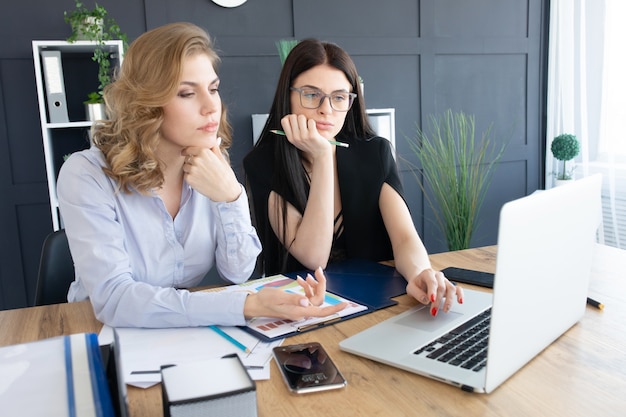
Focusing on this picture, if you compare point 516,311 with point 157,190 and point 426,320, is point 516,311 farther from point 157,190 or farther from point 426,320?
point 157,190

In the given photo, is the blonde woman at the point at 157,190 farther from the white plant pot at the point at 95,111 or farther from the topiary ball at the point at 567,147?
the topiary ball at the point at 567,147

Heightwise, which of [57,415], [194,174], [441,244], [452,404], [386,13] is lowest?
[441,244]

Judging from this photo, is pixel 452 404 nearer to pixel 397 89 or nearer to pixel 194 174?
pixel 194 174

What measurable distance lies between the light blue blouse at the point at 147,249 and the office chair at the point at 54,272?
0.45 feet

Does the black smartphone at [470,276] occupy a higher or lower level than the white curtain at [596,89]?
lower

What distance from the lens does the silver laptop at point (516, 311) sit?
72 cm

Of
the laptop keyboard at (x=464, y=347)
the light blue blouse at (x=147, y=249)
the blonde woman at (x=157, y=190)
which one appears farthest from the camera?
the blonde woman at (x=157, y=190)

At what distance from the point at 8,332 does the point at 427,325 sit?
836mm

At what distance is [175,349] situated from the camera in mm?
947

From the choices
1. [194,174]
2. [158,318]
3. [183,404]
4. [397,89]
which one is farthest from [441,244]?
[183,404]

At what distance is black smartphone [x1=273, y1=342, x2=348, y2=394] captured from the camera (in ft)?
2.61

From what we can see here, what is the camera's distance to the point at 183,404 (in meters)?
0.61

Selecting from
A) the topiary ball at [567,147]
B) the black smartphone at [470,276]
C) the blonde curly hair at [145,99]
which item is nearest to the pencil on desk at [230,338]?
the blonde curly hair at [145,99]

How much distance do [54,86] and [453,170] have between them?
2.28 meters
